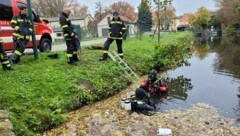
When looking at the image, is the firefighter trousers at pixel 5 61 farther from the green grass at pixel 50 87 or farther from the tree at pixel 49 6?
the tree at pixel 49 6

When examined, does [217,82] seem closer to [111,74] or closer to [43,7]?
[111,74]

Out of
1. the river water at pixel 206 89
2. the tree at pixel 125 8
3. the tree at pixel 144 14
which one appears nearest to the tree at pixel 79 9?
the tree at pixel 125 8

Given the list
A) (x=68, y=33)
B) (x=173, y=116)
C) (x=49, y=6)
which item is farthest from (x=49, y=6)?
(x=173, y=116)

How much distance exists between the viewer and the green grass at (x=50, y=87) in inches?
303

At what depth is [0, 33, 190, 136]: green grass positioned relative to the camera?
303 inches

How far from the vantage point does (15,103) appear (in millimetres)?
7941

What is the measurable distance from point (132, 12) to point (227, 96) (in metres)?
74.7

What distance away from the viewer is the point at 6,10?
11969 mm

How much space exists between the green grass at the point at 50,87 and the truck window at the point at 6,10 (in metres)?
1.85

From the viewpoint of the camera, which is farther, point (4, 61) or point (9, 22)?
point (9, 22)

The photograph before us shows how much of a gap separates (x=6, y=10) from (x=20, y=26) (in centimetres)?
196

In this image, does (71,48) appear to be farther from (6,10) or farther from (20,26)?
(6,10)

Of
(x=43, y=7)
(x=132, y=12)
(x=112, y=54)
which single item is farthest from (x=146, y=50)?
(x=132, y=12)

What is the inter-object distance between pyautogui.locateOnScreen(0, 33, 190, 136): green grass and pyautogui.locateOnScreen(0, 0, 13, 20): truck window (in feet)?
6.08
